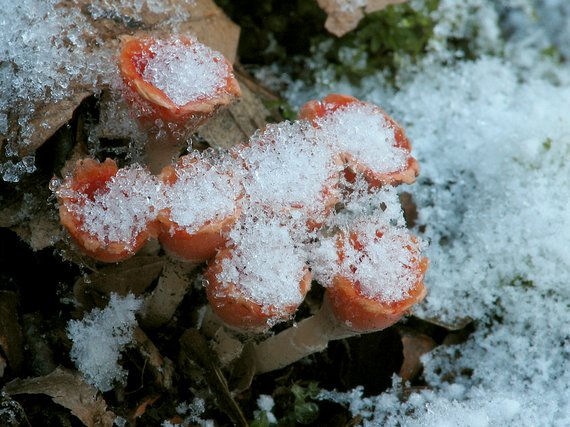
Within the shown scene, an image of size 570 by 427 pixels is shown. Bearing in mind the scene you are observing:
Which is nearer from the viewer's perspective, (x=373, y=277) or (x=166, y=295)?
(x=373, y=277)

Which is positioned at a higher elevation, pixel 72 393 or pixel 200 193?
pixel 200 193

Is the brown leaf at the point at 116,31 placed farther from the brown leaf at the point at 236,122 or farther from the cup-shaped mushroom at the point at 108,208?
the cup-shaped mushroom at the point at 108,208

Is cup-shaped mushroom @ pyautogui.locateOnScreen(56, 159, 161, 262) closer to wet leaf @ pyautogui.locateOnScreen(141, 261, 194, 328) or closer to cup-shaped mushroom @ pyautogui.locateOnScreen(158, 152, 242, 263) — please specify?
cup-shaped mushroom @ pyautogui.locateOnScreen(158, 152, 242, 263)

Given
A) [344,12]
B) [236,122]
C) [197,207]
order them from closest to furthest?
[197,207] < [236,122] < [344,12]

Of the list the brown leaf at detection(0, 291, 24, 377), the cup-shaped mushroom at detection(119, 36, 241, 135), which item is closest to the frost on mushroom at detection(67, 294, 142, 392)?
the brown leaf at detection(0, 291, 24, 377)

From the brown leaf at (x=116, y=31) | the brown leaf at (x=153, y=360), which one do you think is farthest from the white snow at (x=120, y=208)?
the brown leaf at (x=153, y=360)

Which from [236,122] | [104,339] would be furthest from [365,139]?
[104,339]

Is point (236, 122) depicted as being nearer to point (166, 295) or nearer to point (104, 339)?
point (166, 295)
